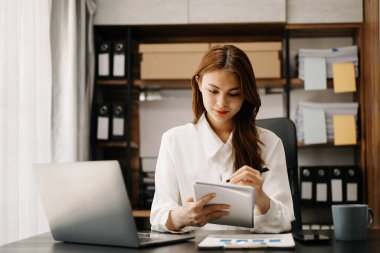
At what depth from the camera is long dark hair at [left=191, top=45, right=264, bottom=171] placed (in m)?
1.79

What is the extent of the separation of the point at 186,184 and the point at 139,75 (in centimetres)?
198

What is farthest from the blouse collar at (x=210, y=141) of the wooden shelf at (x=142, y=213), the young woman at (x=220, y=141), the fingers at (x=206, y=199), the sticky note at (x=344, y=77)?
the sticky note at (x=344, y=77)

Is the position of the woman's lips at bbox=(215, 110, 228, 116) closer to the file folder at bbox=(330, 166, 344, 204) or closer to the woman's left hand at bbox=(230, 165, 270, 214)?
the woman's left hand at bbox=(230, 165, 270, 214)

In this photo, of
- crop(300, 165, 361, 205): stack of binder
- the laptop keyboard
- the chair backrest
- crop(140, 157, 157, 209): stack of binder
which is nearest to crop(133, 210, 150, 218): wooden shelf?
crop(140, 157, 157, 209): stack of binder

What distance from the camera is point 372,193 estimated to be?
3.18 meters

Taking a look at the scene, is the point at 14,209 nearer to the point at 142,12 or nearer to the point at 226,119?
the point at 226,119

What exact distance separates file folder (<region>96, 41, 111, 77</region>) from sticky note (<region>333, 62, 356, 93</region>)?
140 centimetres

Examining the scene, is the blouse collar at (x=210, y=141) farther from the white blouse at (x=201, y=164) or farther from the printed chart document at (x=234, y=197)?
the printed chart document at (x=234, y=197)

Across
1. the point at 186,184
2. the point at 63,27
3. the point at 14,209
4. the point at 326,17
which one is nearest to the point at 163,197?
the point at 186,184

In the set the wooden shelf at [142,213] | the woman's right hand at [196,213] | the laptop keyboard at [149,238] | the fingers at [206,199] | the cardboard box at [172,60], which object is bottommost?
the wooden shelf at [142,213]

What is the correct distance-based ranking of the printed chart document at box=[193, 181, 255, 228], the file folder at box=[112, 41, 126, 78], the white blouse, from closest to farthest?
the printed chart document at box=[193, 181, 255, 228] < the white blouse < the file folder at box=[112, 41, 126, 78]

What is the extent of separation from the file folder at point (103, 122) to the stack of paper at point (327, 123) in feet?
3.89

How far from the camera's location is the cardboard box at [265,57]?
3.33m

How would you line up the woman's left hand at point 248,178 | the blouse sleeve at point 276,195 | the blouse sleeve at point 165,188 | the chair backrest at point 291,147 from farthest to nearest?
the chair backrest at point 291,147, the blouse sleeve at point 165,188, the blouse sleeve at point 276,195, the woman's left hand at point 248,178
